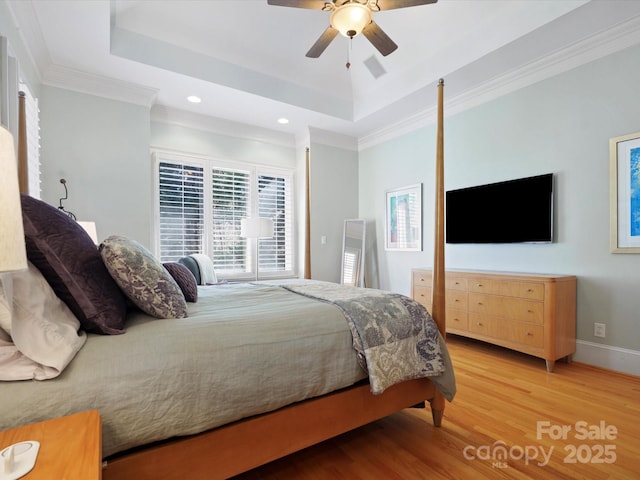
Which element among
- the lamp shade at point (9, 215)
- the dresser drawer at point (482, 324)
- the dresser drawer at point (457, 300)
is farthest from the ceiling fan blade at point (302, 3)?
the dresser drawer at point (482, 324)

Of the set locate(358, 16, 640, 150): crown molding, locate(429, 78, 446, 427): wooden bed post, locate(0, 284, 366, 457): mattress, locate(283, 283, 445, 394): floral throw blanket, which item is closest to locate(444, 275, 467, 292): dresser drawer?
locate(429, 78, 446, 427): wooden bed post

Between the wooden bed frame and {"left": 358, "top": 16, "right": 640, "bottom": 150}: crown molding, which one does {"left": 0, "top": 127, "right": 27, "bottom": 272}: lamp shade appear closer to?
the wooden bed frame

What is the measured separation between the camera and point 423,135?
4199mm

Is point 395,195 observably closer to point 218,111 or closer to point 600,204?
point 600,204

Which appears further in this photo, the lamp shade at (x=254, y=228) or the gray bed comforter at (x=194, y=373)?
the lamp shade at (x=254, y=228)

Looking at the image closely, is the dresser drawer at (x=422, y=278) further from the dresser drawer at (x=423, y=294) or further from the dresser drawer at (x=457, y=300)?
the dresser drawer at (x=457, y=300)

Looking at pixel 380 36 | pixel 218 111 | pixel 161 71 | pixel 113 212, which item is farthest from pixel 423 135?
pixel 113 212

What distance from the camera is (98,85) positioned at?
3.30 metres

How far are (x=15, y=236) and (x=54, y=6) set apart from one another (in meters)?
2.86

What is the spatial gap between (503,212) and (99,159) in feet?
13.8

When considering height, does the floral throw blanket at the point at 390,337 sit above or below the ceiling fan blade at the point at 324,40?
below

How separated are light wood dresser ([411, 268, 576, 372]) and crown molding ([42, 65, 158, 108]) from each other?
383 cm

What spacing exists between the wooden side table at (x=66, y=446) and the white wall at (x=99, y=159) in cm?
303

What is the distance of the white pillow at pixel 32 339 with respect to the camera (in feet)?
3.03
